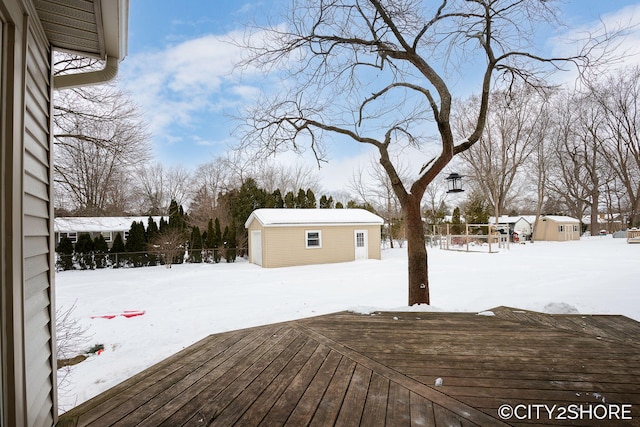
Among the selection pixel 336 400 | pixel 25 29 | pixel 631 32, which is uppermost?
pixel 631 32

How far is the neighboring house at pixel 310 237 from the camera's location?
45.3 ft

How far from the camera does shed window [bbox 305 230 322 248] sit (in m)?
14.5

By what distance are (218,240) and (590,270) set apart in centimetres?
1514

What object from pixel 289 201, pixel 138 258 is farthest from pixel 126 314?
pixel 289 201

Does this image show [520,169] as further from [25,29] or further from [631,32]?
[25,29]

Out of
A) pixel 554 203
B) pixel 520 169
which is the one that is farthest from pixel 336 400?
pixel 554 203

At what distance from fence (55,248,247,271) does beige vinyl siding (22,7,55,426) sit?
13.8 metres

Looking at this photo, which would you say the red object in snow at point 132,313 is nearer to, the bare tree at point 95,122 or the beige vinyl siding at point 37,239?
the bare tree at point 95,122

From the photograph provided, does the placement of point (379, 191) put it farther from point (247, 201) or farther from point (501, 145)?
point (247, 201)

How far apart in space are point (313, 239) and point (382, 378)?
12.6 meters

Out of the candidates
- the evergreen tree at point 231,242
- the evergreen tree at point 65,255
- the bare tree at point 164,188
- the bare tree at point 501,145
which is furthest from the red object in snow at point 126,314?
the bare tree at point 164,188

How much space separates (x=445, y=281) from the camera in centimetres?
943

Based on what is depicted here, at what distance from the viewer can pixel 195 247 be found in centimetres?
1612

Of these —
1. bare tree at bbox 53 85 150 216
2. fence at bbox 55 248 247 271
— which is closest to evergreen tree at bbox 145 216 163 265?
fence at bbox 55 248 247 271
